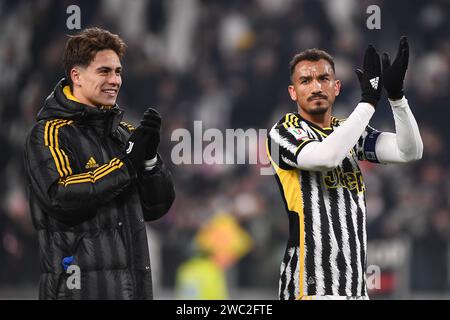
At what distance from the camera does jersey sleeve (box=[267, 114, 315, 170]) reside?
436 cm

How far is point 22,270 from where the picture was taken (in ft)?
30.2

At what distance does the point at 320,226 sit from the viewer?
14.1 feet

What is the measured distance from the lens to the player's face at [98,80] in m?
4.13

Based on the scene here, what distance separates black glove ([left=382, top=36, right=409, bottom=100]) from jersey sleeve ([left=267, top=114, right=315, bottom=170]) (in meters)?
0.45

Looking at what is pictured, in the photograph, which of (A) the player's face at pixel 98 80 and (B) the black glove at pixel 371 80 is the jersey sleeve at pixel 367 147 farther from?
(A) the player's face at pixel 98 80

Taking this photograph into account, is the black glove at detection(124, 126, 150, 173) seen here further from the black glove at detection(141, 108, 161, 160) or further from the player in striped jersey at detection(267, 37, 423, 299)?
the player in striped jersey at detection(267, 37, 423, 299)

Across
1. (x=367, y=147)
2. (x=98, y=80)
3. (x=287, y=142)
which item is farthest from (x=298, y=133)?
(x=98, y=80)

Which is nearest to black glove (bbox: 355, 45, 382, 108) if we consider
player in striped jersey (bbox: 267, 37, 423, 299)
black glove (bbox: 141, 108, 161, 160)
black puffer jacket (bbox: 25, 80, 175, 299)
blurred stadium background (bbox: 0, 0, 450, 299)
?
player in striped jersey (bbox: 267, 37, 423, 299)

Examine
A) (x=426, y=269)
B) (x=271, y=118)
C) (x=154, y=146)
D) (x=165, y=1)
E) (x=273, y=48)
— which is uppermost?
(x=165, y=1)

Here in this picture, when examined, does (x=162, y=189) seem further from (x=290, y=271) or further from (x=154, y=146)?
(x=290, y=271)

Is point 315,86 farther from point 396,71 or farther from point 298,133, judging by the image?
point 396,71

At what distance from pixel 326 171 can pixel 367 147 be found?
1.14 ft

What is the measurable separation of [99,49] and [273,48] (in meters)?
8.06

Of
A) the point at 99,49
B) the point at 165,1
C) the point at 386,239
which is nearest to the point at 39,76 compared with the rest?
the point at 165,1
